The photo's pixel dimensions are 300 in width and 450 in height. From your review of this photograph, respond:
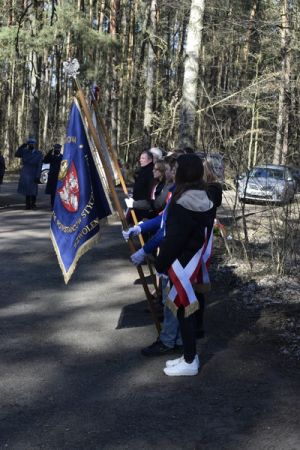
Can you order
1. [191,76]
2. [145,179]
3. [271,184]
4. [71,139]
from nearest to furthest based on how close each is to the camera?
1. [71,139]
2. [145,179]
3. [271,184]
4. [191,76]

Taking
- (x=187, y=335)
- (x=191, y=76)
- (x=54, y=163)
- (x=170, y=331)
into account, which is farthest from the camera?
(x=54, y=163)

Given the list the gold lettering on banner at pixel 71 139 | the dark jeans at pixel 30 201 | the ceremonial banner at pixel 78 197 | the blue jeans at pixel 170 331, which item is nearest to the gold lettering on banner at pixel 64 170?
the ceremonial banner at pixel 78 197

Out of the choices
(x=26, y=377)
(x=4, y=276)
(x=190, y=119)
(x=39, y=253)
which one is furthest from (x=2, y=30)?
(x=26, y=377)

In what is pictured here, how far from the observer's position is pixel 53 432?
4113 millimetres

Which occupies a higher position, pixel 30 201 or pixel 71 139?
pixel 71 139

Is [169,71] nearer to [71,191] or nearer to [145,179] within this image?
[145,179]

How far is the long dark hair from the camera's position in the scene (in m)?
5.18

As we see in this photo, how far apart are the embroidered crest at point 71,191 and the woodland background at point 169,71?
10.0ft

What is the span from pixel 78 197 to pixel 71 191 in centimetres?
11

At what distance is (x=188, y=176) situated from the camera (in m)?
5.18

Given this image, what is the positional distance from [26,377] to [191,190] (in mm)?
2092

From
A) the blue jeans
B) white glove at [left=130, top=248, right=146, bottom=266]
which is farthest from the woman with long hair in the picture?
the blue jeans

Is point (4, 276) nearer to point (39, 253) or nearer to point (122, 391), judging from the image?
point (39, 253)

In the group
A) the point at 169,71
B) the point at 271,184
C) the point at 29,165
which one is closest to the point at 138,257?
the point at 271,184
